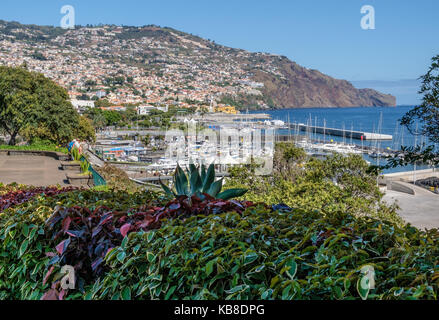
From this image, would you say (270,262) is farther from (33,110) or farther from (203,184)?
(33,110)

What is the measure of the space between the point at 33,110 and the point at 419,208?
2059 cm

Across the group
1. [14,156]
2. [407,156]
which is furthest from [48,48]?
[407,156]

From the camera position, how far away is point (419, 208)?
70.8ft

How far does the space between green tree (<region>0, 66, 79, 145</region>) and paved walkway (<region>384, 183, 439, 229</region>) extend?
16555 millimetres

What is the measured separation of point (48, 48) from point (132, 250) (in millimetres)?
180429

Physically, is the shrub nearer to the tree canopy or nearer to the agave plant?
the agave plant

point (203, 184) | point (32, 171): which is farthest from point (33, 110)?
point (203, 184)

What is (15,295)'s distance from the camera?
88.0 inches

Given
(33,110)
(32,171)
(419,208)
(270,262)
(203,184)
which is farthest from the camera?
(419,208)

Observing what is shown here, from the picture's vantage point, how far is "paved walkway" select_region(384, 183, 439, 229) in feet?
60.0

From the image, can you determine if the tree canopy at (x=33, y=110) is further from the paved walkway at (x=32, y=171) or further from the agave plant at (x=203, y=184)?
the agave plant at (x=203, y=184)

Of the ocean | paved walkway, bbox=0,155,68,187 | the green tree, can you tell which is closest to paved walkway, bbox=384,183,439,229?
the ocean

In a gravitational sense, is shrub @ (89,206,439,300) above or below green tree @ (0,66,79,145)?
below

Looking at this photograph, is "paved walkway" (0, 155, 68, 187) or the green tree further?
the green tree
